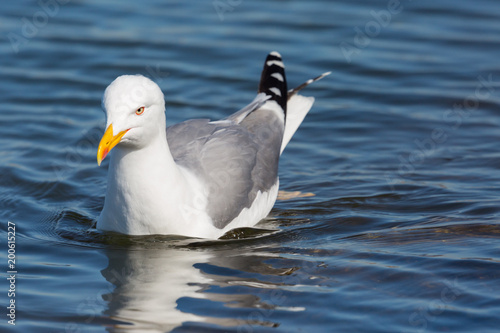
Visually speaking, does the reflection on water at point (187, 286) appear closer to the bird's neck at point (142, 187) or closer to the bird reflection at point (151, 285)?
the bird reflection at point (151, 285)

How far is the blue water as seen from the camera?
5559mm

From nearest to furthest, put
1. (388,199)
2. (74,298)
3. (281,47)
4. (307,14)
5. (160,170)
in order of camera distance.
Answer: (74,298) → (160,170) → (388,199) → (281,47) → (307,14)

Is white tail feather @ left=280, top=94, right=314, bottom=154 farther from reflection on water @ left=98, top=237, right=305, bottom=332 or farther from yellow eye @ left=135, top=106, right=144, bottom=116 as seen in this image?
yellow eye @ left=135, top=106, right=144, bottom=116

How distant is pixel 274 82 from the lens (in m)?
8.59

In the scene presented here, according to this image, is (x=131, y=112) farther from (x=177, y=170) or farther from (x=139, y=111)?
(x=177, y=170)

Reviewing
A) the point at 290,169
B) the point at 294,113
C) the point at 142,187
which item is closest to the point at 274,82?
the point at 294,113

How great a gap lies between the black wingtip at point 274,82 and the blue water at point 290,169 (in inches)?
29.8

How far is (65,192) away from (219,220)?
203 centimetres

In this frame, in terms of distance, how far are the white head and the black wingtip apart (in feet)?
8.33

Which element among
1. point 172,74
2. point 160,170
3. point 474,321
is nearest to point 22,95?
point 172,74

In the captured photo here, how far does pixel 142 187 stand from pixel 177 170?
325mm

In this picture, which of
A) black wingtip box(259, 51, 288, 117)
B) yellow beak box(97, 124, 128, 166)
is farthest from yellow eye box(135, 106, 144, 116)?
black wingtip box(259, 51, 288, 117)

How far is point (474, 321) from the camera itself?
17.3 feet

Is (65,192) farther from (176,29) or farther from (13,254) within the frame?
(176,29)
